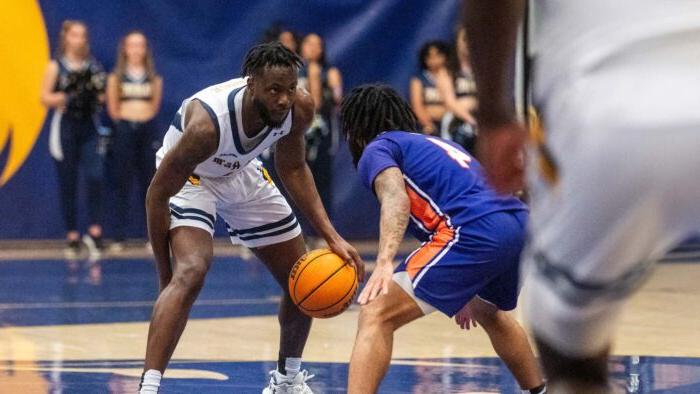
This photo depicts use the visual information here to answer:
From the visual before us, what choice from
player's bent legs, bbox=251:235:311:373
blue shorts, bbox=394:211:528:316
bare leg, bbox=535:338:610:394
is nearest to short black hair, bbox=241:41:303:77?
player's bent legs, bbox=251:235:311:373

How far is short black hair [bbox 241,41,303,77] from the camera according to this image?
7117mm

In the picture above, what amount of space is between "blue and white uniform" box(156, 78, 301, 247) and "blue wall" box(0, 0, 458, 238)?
903cm

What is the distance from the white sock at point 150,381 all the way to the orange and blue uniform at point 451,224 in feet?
4.29

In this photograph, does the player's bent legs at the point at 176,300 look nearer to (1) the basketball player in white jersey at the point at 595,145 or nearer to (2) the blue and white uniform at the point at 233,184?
(2) the blue and white uniform at the point at 233,184

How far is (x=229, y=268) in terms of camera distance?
48.9 feet

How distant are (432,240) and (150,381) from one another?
151cm

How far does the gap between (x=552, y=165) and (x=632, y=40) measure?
0.98 feet

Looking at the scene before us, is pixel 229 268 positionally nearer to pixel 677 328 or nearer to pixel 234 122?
pixel 677 328

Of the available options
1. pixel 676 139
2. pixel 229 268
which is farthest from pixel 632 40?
pixel 229 268

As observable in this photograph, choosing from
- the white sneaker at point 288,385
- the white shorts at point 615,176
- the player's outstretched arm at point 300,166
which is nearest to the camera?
the white shorts at point 615,176

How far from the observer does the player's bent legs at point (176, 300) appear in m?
6.98

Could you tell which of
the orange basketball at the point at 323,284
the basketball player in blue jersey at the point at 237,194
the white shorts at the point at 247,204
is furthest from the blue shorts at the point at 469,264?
the white shorts at the point at 247,204

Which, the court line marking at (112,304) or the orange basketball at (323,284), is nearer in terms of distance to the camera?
the orange basketball at (323,284)

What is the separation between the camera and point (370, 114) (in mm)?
7082
